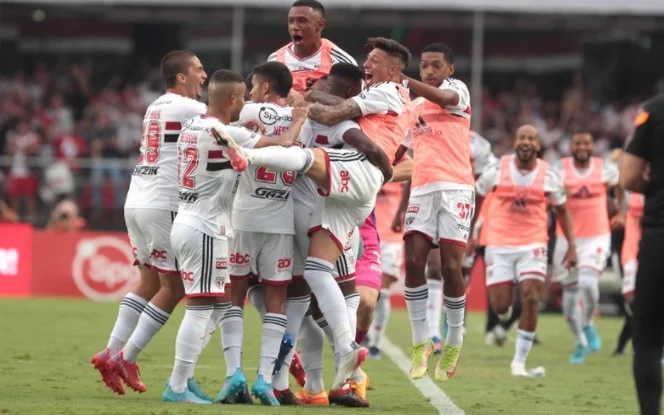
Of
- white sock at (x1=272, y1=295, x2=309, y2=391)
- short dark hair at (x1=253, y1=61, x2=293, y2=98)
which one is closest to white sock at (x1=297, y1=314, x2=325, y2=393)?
white sock at (x1=272, y1=295, x2=309, y2=391)

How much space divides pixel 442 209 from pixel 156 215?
8.77ft

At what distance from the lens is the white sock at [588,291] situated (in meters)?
17.6

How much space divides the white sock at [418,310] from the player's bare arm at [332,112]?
2122 millimetres

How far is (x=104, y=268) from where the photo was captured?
25.9 metres

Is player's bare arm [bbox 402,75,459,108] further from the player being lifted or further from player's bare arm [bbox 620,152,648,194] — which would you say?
player's bare arm [bbox 620,152,648,194]

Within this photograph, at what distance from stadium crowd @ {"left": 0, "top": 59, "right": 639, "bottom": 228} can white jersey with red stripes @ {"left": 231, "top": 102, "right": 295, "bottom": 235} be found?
17.6 m

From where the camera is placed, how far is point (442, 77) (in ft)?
38.8

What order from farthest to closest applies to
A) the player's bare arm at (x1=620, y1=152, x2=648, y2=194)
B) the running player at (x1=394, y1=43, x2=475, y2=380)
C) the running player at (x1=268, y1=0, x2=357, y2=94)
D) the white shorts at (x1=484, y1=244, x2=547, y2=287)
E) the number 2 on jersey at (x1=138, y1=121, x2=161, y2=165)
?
the white shorts at (x1=484, y1=244, x2=547, y2=287) → the running player at (x1=394, y1=43, x2=475, y2=380) → the running player at (x1=268, y1=0, x2=357, y2=94) → the number 2 on jersey at (x1=138, y1=121, x2=161, y2=165) → the player's bare arm at (x1=620, y1=152, x2=648, y2=194)

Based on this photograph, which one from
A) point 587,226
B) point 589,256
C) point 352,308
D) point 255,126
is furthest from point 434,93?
point 587,226

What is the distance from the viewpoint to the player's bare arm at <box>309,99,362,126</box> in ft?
33.8

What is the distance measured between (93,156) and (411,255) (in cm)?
1829

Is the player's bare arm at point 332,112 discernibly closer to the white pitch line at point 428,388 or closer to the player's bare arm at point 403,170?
the player's bare arm at point 403,170

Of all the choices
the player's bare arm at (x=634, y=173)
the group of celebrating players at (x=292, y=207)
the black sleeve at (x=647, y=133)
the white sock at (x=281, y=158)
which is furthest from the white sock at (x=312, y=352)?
the black sleeve at (x=647, y=133)

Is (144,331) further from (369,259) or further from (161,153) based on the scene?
(369,259)
